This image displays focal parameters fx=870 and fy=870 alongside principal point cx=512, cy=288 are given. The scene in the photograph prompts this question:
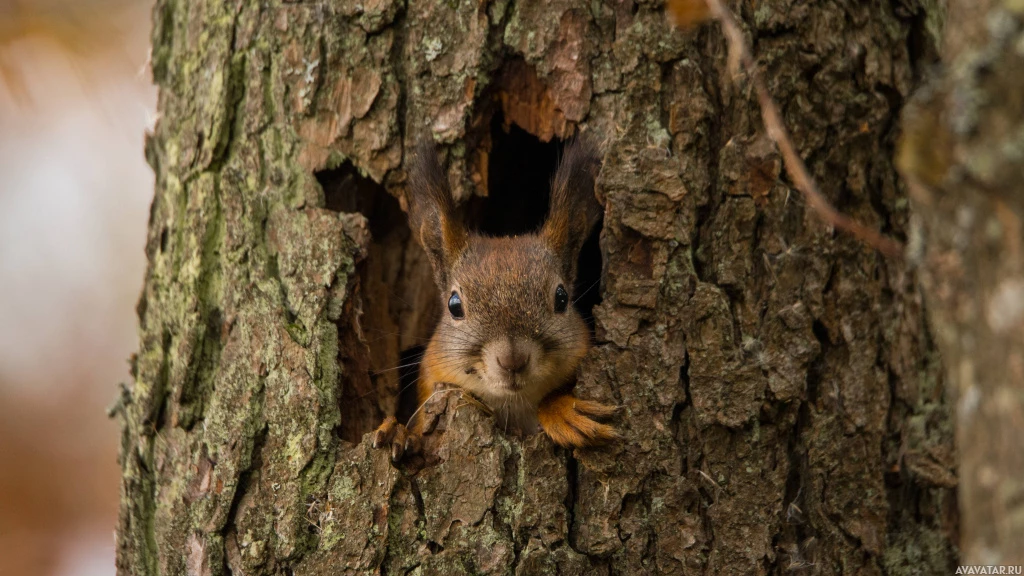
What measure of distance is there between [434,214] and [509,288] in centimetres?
35

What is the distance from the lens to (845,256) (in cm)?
229

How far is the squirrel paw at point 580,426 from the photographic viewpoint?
2.23 metres

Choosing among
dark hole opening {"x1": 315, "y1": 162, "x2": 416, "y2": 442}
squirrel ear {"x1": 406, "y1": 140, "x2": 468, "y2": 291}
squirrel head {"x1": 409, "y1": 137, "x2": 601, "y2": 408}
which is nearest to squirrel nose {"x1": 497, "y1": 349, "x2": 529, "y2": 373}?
squirrel head {"x1": 409, "y1": 137, "x2": 601, "y2": 408}

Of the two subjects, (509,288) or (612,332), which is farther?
(509,288)

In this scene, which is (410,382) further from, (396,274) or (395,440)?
(395,440)

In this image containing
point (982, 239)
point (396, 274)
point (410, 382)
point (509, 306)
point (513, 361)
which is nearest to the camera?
point (982, 239)

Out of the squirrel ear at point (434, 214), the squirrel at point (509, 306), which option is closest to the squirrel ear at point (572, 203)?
the squirrel at point (509, 306)

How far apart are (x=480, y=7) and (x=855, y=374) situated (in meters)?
1.49

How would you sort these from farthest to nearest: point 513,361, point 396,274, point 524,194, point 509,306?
point 524,194 → point 396,274 → point 509,306 → point 513,361

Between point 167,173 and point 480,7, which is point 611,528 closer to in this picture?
point 480,7

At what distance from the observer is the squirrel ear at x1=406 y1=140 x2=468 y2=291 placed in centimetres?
265

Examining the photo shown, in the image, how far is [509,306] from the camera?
2.80 metres

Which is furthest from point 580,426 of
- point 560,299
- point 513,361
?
point 560,299

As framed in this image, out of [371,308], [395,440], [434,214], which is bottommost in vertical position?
[395,440]
